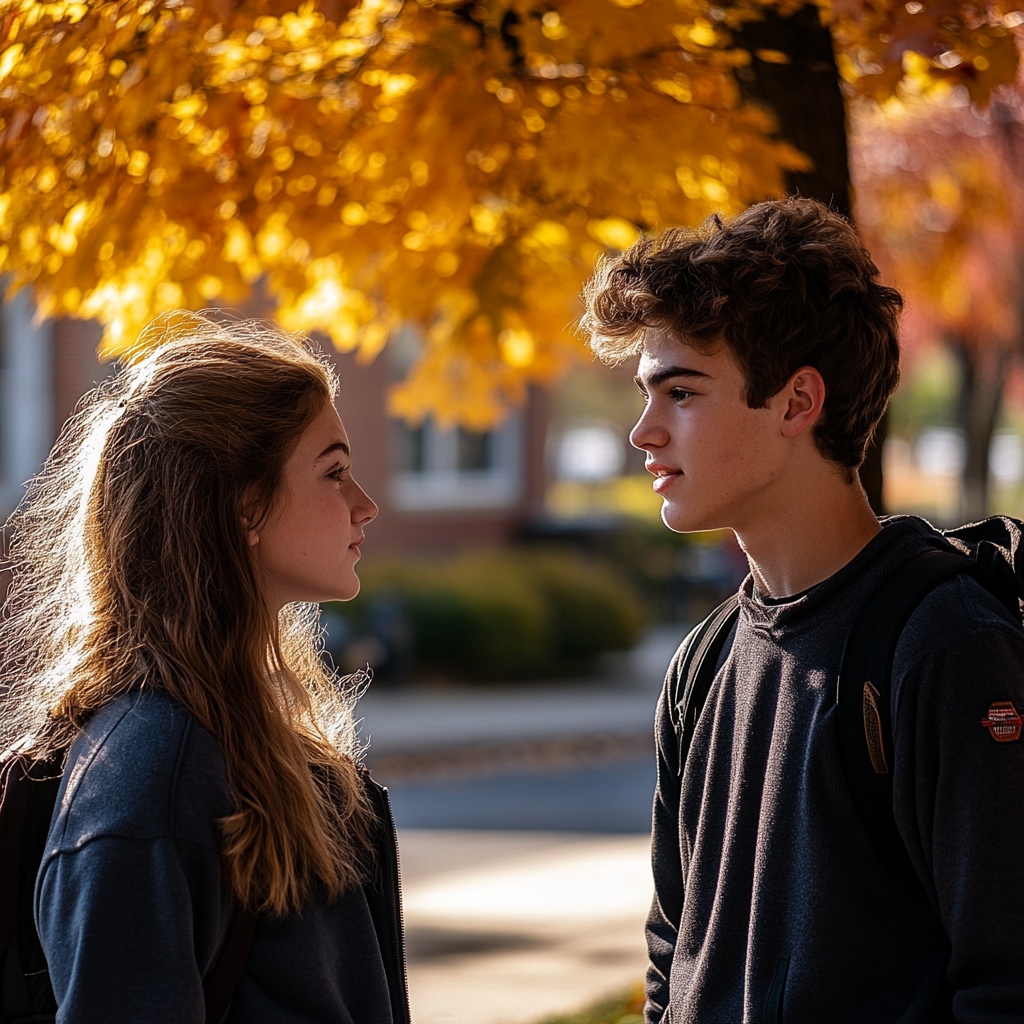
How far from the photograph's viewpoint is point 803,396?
2143 mm

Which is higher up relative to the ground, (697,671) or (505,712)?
(697,671)

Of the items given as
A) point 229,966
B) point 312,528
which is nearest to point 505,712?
point 312,528

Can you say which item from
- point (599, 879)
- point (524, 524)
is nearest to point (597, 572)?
point (524, 524)

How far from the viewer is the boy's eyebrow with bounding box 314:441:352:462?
2117mm

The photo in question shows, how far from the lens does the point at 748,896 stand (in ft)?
6.74

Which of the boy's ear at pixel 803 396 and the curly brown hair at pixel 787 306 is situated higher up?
the curly brown hair at pixel 787 306

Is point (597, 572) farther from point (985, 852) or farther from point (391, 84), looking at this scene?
point (985, 852)

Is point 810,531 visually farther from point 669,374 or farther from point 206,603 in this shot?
point 206,603

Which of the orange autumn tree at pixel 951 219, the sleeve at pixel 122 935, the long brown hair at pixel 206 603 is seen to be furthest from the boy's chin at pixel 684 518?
the orange autumn tree at pixel 951 219

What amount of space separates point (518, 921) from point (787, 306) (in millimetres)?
5013

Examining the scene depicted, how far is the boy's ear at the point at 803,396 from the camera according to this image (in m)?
2.13

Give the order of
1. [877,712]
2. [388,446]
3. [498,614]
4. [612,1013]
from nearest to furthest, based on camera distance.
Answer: [877,712] < [612,1013] < [498,614] < [388,446]

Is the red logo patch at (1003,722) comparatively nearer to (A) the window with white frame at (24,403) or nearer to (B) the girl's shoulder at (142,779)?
(B) the girl's shoulder at (142,779)

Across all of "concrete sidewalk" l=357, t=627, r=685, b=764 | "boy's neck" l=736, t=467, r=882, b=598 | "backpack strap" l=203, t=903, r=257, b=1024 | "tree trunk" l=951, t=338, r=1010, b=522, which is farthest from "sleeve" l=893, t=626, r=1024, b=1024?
"tree trunk" l=951, t=338, r=1010, b=522
